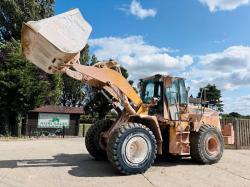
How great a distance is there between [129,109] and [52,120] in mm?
22199

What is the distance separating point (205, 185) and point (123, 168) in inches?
83.1

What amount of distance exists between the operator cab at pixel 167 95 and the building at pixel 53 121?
19.1 meters

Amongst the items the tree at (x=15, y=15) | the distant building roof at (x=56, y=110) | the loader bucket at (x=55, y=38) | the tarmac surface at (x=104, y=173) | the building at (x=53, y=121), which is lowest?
the tarmac surface at (x=104, y=173)

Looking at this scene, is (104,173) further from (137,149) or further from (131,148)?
(137,149)

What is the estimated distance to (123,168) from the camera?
9.50m

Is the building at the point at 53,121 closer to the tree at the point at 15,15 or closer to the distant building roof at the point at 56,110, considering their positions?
the distant building roof at the point at 56,110

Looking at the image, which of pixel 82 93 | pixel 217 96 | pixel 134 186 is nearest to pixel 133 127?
pixel 134 186

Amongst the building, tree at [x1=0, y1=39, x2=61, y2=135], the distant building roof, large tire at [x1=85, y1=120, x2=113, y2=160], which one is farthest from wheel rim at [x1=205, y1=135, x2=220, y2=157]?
the distant building roof

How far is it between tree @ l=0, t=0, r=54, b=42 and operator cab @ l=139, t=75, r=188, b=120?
26.0 m

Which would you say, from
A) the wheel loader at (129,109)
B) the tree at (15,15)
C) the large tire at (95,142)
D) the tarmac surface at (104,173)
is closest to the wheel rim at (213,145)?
the wheel loader at (129,109)

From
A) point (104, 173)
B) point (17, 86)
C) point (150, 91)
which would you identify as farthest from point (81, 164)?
point (17, 86)

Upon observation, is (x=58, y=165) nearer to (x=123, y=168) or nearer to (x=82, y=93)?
(x=123, y=168)

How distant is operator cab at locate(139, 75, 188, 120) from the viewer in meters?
11.6

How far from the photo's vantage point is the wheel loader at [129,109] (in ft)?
29.9
